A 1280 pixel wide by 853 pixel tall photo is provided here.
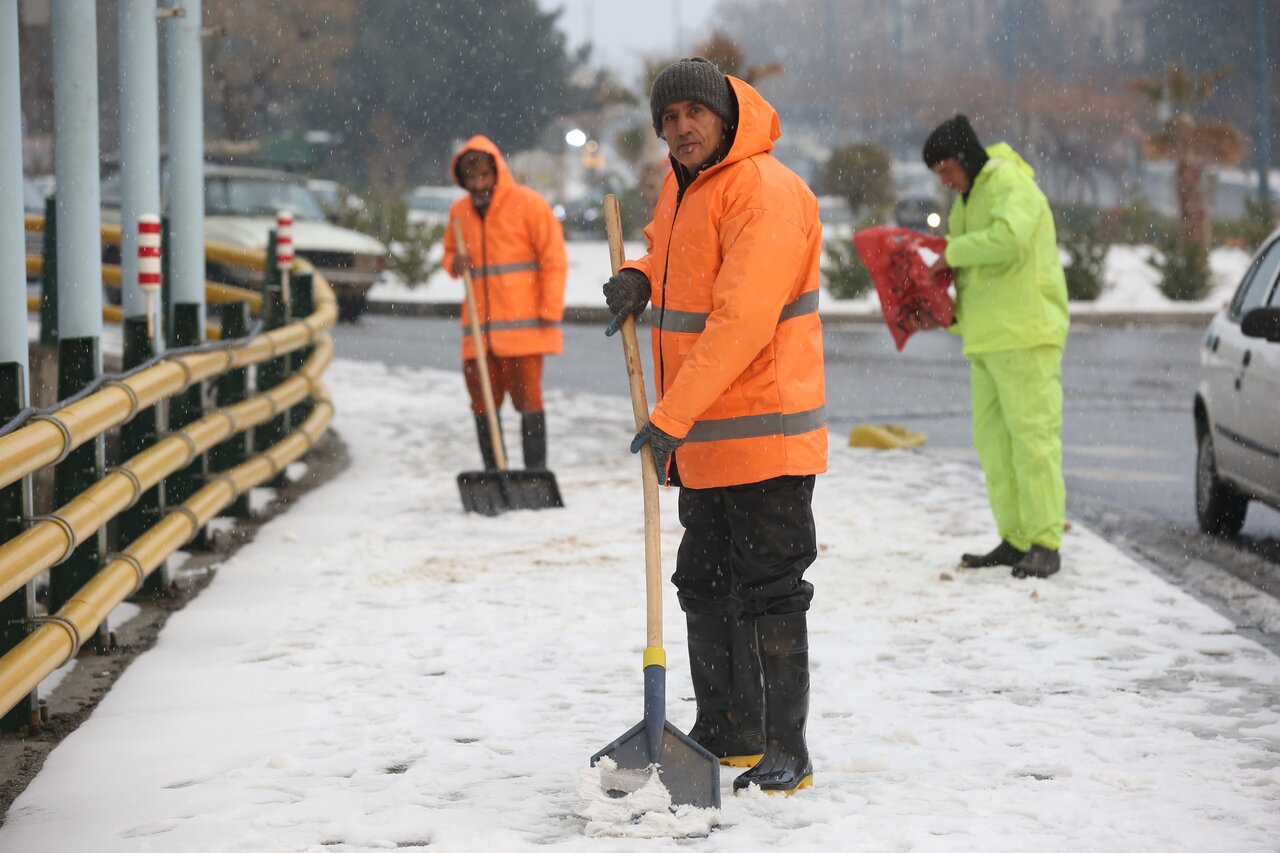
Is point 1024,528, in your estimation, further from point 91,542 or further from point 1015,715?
point 91,542

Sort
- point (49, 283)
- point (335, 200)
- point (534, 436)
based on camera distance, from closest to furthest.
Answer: point (534, 436), point (49, 283), point (335, 200)

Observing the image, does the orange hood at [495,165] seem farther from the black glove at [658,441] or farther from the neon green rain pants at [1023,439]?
the black glove at [658,441]

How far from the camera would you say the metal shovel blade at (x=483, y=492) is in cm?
840

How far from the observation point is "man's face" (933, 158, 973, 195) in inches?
268

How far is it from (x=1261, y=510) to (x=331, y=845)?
20.8 feet

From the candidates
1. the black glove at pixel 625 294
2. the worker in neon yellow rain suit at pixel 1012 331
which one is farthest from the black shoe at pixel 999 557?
the black glove at pixel 625 294

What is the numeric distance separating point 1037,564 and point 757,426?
296 centimetres

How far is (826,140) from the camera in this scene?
7212cm

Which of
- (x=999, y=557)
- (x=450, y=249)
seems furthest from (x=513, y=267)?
(x=999, y=557)

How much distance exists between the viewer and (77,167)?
6145 mm

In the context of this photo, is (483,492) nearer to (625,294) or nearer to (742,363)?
(625,294)

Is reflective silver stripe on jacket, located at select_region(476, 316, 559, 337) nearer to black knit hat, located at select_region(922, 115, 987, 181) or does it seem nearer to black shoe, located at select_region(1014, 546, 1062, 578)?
black knit hat, located at select_region(922, 115, 987, 181)

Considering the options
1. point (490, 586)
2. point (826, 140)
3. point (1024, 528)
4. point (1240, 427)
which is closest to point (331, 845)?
point (490, 586)

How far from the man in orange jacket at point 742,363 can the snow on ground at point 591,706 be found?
469 mm
